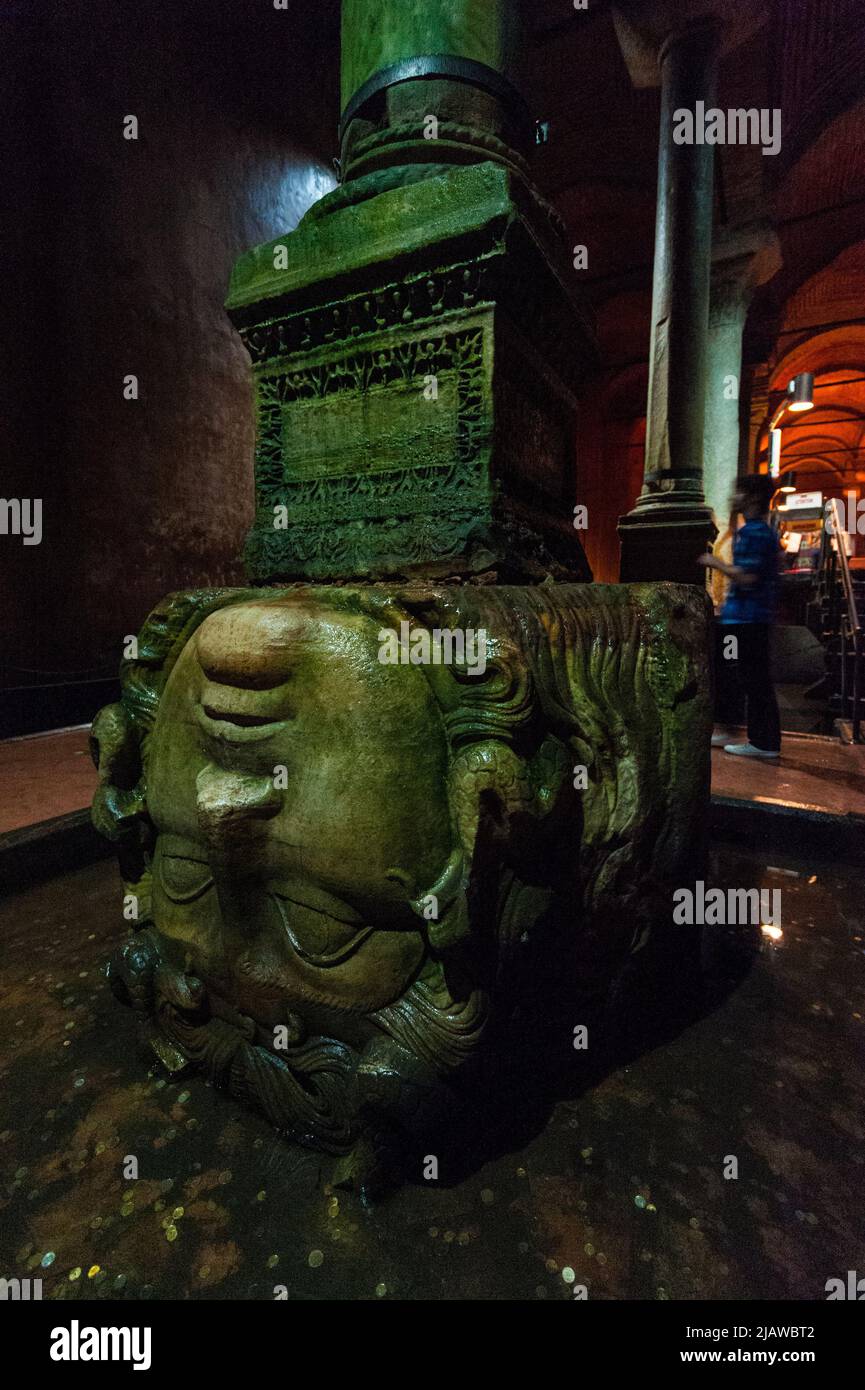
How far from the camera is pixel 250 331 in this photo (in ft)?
6.69

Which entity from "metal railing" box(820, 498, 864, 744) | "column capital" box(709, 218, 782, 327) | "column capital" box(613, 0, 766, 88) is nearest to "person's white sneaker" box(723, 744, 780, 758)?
"metal railing" box(820, 498, 864, 744)

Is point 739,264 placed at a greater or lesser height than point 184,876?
greater

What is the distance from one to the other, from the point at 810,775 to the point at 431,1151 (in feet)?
10.6

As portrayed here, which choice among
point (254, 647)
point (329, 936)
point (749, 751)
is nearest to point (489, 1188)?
point (329, 936)

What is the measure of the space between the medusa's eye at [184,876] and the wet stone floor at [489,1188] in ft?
1.30

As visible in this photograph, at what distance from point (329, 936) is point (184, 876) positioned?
17.1 inches

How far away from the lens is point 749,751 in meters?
4.09

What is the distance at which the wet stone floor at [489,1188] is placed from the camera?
3.42 feet

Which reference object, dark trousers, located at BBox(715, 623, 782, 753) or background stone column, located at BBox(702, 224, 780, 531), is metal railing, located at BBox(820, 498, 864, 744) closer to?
dark trousers, located at BBox(715, 623, 782, 753)

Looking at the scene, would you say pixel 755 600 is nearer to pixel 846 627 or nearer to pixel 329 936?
pixel 846 627

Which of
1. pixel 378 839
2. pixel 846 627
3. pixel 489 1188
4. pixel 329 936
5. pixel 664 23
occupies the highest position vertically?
pixel 664 23

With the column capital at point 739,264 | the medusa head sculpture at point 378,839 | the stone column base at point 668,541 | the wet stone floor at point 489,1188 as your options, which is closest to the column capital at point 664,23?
the column capital at point 739,264

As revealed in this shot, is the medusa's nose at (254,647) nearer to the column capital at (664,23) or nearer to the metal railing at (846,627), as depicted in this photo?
the metal railing at (846,627)

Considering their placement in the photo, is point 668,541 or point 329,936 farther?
point 668,541
